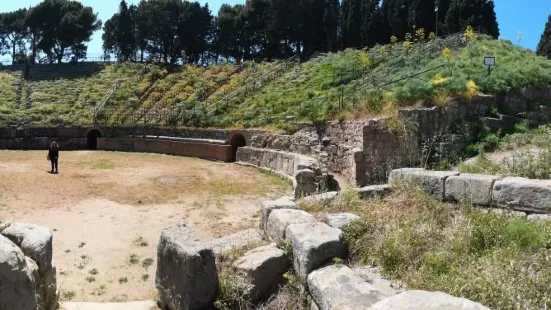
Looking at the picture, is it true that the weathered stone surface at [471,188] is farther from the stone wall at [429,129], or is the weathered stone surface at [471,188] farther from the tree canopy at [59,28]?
the tree canopy at [59,28]

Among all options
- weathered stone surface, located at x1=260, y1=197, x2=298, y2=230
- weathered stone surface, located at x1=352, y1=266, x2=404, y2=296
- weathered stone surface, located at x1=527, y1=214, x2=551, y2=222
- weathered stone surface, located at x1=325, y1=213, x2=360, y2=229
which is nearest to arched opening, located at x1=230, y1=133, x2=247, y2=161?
weathered stone surface, located at x1=260, y1=197, x2=298, y2=230

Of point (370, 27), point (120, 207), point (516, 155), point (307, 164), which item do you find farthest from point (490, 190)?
point (370, 27)

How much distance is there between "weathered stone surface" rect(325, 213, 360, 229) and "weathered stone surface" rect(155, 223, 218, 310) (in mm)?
1688

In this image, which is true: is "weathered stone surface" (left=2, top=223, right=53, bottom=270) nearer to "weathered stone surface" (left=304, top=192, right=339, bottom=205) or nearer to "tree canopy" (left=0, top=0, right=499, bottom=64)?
"weathered stone surface" (left=304, top=192, right=339, bottom=205)

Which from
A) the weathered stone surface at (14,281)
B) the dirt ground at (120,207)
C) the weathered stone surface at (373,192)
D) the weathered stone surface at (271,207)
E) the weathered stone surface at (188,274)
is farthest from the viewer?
the dirt ground at (120,207)

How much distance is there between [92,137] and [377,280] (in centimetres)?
3158

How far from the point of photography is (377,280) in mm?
4855

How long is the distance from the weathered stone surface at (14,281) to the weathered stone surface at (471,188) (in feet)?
18.6

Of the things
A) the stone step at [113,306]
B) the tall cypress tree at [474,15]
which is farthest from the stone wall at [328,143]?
the tall cypress tree at [474,15]

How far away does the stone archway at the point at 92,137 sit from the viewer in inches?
1268

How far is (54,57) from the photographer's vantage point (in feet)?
217

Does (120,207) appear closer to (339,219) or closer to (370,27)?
(339,219)

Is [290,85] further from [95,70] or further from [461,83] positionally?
[95,70]

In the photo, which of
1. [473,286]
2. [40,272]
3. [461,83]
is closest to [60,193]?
[40,272]
